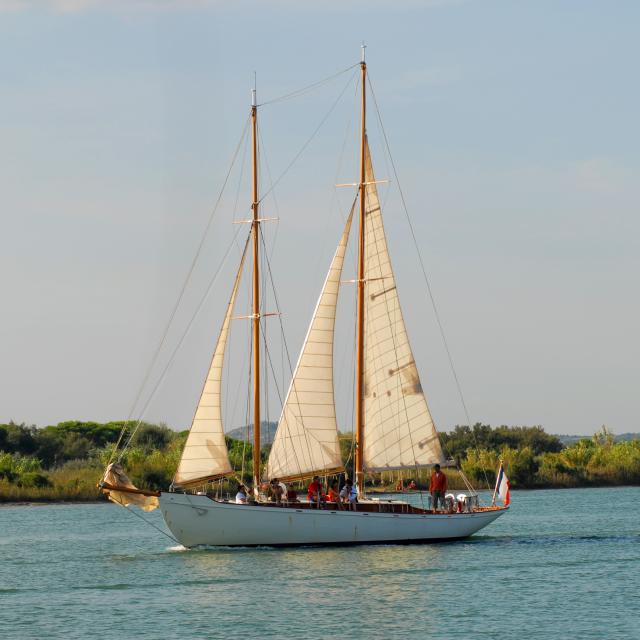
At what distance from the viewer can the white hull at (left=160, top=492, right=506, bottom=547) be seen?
43.8 metres

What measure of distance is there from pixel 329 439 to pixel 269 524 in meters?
3.66

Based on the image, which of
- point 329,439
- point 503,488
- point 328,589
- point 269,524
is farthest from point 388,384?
point 328,589

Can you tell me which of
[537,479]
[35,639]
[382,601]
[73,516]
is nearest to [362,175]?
[382,601]

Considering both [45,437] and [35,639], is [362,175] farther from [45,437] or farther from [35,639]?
[45,437]

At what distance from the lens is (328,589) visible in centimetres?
3697

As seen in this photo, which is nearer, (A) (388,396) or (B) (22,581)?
(B) (22,581)

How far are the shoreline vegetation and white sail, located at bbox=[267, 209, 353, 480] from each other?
20.8 m

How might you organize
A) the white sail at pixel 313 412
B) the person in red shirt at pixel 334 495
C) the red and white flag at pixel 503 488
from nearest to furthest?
the person in red shirt at pixel 334 495 → the white sail at pixel 313 412 → the red and white flag at pixel 503 488

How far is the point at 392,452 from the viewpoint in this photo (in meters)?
46.9

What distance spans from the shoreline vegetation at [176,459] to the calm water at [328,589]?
69.0ft

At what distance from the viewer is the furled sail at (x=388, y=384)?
46.9 meters

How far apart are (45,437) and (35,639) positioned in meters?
72.6

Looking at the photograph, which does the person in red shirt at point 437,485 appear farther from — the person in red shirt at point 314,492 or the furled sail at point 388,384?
the person in red shirt at point 314,492

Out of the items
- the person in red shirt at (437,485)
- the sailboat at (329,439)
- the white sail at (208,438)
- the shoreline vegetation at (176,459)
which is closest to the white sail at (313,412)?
the sailboat at (329,439)
